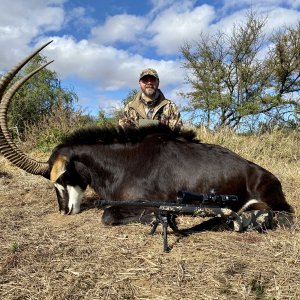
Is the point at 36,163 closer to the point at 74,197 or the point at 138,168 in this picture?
the point at 74,197

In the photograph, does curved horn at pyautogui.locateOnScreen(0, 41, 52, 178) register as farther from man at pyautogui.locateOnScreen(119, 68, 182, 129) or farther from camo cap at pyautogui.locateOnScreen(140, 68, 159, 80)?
camo cap at pyautogui.locateOnScreen(140, 68, 159, 80)

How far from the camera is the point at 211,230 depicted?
4.04 metres

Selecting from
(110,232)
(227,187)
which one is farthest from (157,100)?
(110,232)

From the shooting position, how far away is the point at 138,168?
175 inches

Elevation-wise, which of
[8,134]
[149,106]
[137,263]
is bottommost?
[137,263]

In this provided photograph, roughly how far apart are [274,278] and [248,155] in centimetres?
692

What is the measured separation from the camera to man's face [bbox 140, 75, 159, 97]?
620 cm

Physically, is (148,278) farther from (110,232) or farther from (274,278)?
(110,232)

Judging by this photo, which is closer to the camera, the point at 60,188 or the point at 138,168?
the point at 138,168

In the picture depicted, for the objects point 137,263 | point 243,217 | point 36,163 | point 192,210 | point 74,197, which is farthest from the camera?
point 74,197

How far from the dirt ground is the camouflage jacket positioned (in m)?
2.23

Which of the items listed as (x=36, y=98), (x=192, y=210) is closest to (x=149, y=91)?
(x=192, y=210)

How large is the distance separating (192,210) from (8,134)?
2350 mm

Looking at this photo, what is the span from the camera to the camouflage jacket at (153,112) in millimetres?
6172
